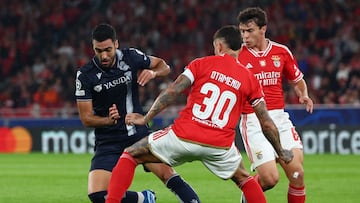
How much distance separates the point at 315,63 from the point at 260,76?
14.3 m

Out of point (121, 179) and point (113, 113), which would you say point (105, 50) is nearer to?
point (113, 113)

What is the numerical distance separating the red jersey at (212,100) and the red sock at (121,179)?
1.65 ft

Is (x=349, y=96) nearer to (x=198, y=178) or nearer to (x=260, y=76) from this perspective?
(x=198, y=178)

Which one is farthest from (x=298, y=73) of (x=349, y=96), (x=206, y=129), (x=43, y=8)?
(x=43, y=8)

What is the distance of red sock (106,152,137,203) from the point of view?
7.29 m

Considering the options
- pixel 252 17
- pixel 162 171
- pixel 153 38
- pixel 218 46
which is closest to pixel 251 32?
pixel 252 17

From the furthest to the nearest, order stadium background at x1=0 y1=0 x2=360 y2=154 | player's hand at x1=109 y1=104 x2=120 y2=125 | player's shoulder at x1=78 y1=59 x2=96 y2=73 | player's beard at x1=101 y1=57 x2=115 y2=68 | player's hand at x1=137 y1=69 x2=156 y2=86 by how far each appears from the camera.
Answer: stadium background at x1=0 y1=0 x2=360 y2=154
player's shoulder at x1=78 y1=59 x2=96 y2=73
player's beard at x1=101 y1=57 x2=115 y2=68
player's hand at x1=109 y1=104 x2=120 y2=125
player's hand at x1=137 y1=69 x2=156 y2=86

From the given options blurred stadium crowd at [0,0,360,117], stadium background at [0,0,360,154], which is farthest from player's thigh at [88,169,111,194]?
blurred stadium crowd at [0,0,360,117]

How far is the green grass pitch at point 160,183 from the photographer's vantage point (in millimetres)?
10844

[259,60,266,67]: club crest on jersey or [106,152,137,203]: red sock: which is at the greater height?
[259,60,266,67]: club crest on jersey

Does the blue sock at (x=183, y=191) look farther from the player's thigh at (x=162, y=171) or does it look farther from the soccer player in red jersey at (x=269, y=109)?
the soccer player in red jersey at (x=269, y=109)

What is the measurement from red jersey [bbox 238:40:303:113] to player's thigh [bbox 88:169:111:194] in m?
1.61

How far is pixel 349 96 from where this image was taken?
2077 cm

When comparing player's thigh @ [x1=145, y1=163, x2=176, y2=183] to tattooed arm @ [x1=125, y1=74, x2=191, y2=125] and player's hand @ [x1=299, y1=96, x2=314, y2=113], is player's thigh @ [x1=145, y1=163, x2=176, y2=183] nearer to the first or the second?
tattooed arm @ [x1=125, y1=74, x2=191, y2=125]
